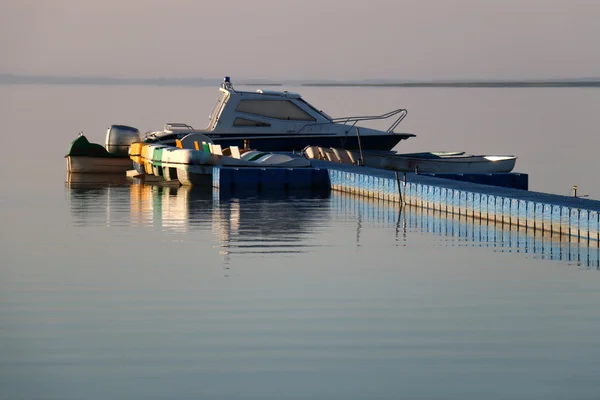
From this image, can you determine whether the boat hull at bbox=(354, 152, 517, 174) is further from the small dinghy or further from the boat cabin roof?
the boat cabin roof

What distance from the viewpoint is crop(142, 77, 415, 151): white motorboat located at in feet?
139

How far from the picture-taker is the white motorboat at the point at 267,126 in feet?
139

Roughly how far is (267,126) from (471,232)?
689 inches

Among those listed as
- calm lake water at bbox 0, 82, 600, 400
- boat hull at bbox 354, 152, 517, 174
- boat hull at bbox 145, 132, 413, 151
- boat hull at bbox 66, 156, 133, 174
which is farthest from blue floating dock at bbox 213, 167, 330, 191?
boat hull at bbox 66, 156, 133, 174

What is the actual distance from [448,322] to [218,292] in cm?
362

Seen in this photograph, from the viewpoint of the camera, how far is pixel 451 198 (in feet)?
95.9

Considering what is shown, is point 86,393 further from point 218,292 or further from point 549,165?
point 549,165

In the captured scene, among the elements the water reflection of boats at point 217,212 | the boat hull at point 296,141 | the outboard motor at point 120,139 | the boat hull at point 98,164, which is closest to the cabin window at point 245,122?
the boat hull at point 296,141

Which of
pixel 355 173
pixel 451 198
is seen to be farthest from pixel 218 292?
pixel 355 173

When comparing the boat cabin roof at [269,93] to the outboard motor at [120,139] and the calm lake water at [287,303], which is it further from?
the calm lake water at [287,303]

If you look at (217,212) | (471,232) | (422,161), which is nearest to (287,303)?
(471,232)

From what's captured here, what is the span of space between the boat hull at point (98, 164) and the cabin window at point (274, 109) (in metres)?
4.15

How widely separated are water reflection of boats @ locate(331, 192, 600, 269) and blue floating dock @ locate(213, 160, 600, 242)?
8.2 inches

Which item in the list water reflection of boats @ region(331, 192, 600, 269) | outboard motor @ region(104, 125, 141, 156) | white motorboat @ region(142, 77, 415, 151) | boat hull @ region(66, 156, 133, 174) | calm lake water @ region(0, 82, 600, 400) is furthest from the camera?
outboard motor @ region(104, 125, 141, 156)
